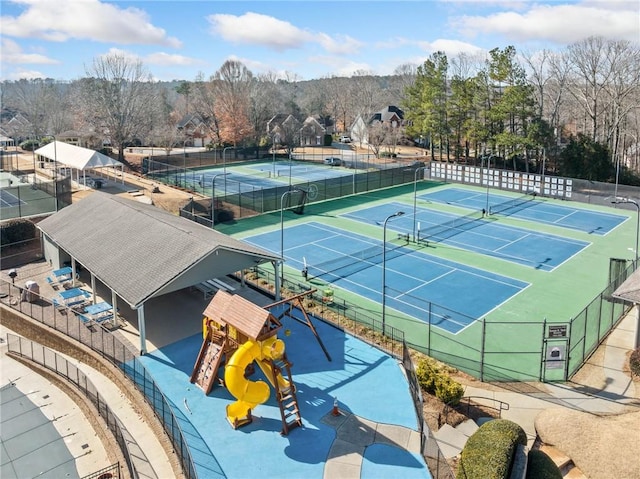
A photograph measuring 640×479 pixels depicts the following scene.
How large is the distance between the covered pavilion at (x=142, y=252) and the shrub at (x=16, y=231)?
5846 millimetres

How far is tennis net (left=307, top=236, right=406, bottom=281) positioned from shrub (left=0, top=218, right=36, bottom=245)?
18220 mm

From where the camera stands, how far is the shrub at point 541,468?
526 inches

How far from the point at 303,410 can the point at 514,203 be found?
39.7 metres

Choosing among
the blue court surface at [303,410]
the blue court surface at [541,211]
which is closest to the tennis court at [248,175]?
the blue court surface at [541,211]

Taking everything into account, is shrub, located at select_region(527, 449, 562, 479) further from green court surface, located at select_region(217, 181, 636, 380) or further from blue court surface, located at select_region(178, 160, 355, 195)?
blue court surface, located at select_region(178, 160, 355, 195)

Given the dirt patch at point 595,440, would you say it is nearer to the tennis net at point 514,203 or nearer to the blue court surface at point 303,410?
the blue court surface at point 303,410

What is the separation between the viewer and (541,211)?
4909 centimetres

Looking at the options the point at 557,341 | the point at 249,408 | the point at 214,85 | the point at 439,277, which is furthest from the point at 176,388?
the point at 214,85

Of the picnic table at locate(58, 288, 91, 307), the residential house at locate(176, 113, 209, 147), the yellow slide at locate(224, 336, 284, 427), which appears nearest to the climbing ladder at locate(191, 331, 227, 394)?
the yellow slide at locate(224, 336, 284, 427)

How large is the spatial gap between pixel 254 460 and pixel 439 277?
18.9 m

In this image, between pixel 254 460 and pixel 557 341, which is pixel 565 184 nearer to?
pixel 557 341

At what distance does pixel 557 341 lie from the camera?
21047mm

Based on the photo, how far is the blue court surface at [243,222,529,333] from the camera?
2796 centimetres

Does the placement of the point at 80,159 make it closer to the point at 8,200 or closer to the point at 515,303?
the point at 8,200
